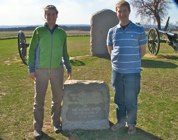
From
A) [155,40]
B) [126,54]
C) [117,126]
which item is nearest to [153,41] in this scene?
[155,40]

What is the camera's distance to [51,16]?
196 inches

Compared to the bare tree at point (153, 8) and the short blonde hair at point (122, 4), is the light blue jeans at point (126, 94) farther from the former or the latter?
the bare tree at point (153, 8)

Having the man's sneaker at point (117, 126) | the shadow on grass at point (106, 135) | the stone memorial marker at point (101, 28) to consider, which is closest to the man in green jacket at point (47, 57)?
the shadow on grass at point (106, 135)

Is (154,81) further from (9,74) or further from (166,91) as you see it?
(9,74)

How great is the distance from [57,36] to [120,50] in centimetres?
88

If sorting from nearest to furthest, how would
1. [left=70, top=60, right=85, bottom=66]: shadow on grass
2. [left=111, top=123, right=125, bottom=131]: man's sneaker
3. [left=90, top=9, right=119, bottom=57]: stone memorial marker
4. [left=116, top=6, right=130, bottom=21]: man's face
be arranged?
[left=116, top=6, right=130, bottom=21]: man's face
[left=111, top=123, right=125, bottom=131]: man's sneaker
[left=70, top=60, right=85, bottom=66]: shadow on grass
[left=90, top=9, right=119, bottom=57]: stone memorial marker

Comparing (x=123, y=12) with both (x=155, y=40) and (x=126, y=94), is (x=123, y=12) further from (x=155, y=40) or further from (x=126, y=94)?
(x=155, y=40)

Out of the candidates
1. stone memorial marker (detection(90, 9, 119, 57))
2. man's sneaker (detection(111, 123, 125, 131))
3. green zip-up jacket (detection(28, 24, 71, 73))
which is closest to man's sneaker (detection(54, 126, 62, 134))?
man's sneaker (detection(111, 123, 125, 131))

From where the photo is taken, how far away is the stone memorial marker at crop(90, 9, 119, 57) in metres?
15.6

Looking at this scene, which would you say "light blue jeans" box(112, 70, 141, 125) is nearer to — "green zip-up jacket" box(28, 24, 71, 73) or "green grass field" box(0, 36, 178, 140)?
"green grass field" box(0, 36, 178, 140)

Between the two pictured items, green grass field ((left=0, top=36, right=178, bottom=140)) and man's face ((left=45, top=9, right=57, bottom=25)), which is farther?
green grass field ((left=0, top=36, right=178, bottom=140))

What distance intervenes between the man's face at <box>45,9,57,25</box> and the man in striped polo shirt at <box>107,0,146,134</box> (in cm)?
83

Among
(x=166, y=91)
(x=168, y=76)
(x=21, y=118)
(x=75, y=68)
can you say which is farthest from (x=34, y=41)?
(x=75, y=68)

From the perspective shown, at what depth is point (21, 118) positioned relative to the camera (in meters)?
6.53
